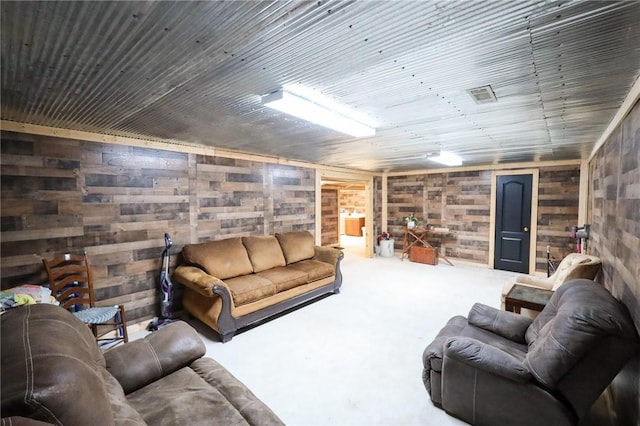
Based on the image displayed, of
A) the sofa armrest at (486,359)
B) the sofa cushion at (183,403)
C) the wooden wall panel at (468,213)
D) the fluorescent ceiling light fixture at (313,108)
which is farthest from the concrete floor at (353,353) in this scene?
the fluorescent ceiling light fixture at (313,108)

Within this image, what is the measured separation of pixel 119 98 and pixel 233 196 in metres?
2.30

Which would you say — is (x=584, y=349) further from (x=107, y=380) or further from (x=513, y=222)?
(x=513, y=222)

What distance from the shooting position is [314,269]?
162 inches

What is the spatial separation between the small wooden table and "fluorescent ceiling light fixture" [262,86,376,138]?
2255mm

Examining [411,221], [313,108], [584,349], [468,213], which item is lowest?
[584,349]

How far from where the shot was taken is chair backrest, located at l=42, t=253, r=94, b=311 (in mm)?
2674

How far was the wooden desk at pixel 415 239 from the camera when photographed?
656 cm

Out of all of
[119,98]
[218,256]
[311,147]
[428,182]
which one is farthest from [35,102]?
[428,182]

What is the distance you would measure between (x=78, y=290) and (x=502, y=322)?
3.95 meters

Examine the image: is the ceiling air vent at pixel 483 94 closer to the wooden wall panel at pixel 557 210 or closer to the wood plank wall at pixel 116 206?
the wood plank wall at pixel 116 206

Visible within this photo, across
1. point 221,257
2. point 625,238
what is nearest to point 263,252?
point 221,257

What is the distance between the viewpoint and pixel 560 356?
1536 millimetres

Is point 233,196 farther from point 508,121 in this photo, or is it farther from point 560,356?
point 560,356

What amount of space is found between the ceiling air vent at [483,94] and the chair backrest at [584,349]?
4.72 ft
